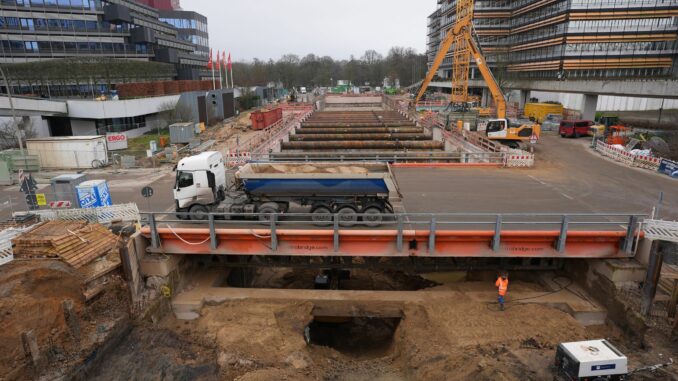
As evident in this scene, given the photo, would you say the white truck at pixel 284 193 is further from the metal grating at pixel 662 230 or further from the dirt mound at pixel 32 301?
the metal grating at pixel 662 230

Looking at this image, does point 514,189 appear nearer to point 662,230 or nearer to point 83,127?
point 662,230

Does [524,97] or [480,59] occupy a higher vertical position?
[480,59]

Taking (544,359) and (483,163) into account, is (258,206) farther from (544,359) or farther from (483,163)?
(483,163)

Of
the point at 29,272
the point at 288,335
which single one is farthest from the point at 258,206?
the point at 29,272

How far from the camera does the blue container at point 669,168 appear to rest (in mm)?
23000

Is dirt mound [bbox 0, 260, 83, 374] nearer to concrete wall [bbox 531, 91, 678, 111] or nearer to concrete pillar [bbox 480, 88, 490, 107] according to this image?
concrete wall [bbox 531, 91, 678, 111]

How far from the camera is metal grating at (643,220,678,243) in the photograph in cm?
1281

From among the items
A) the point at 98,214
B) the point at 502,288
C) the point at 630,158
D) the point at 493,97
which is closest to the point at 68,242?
the point at 98,214

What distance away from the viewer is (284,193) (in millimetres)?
14633

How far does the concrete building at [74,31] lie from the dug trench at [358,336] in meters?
55.4

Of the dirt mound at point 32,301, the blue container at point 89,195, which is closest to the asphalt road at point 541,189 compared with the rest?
the dirt mound at point 32,301

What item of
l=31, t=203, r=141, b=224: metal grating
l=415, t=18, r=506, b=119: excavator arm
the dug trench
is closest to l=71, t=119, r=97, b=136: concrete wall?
l=31, t=203, r=141, b=224: metal grating

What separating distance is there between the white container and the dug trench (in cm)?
1780

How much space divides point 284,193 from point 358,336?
242 inches
